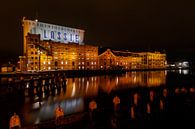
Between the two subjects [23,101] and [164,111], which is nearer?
[164,111]

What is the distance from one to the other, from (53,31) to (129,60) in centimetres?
4719

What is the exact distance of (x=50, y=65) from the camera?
87312mm

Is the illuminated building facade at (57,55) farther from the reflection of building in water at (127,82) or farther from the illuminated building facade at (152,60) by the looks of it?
the illuminated building facade at (152,60)

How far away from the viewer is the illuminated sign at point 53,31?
96125 millimetres

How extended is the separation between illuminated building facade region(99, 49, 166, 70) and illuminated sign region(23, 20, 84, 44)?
14171mm

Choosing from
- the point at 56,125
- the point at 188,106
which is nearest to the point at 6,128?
the point at 56,125

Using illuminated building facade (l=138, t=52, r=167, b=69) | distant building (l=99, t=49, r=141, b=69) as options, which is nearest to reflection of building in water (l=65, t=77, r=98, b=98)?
distant building (l=99, t=49, r=141, b=69)

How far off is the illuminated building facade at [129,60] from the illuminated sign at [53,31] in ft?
46.5

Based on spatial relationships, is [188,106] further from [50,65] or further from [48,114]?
[50,65]

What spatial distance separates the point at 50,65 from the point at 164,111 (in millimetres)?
67403

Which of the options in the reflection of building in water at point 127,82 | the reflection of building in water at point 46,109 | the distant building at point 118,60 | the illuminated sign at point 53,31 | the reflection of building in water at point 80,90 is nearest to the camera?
the reflection of building in water at point 46,109

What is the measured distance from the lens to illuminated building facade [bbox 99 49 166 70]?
119m

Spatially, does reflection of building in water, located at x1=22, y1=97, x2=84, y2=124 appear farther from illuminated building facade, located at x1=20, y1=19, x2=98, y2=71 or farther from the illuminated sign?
the illuminated sign

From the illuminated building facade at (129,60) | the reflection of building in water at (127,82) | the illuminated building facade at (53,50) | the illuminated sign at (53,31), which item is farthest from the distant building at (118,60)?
the reflection of building in water at (127,82)
